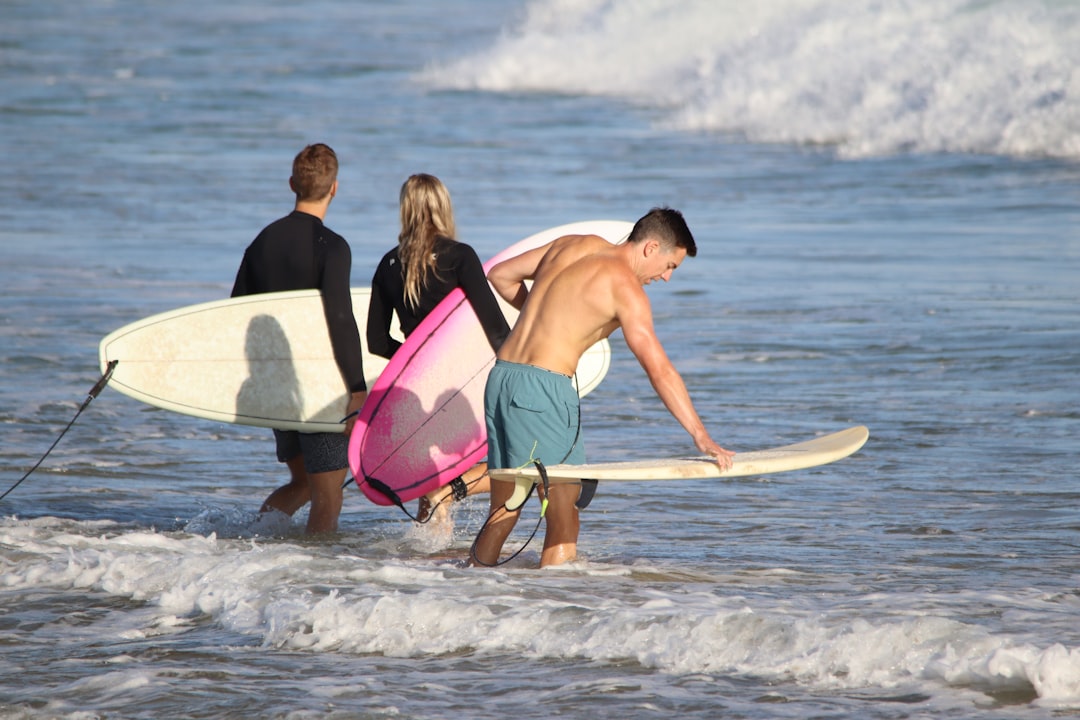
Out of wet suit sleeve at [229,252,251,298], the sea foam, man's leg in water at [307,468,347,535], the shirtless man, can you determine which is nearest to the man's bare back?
the shirtless man

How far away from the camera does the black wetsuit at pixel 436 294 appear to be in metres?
5.36

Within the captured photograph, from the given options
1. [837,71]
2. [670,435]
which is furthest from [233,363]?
[837,71]

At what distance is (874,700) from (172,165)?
14771 mm

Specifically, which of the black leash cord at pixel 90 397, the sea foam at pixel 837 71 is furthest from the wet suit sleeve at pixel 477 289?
the sea foam at pixel 837 71

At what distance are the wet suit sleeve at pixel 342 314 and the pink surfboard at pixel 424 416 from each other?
0.33 meters

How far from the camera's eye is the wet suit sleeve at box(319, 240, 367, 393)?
5363 mm

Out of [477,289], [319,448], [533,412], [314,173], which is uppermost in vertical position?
[314,173]

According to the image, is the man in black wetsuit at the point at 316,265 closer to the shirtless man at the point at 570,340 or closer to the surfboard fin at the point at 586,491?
the shirtless man at the point at 570,340

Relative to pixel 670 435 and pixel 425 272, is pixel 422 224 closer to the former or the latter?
pixel 425 272

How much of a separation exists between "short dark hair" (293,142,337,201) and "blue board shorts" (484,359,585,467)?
1045 millimetres

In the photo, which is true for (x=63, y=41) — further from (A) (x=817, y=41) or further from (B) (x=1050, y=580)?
(B) (x=1050, y=580)

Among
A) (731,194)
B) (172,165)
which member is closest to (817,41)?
(731,194)

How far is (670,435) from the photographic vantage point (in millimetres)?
7711

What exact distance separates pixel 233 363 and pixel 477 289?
1.43m
